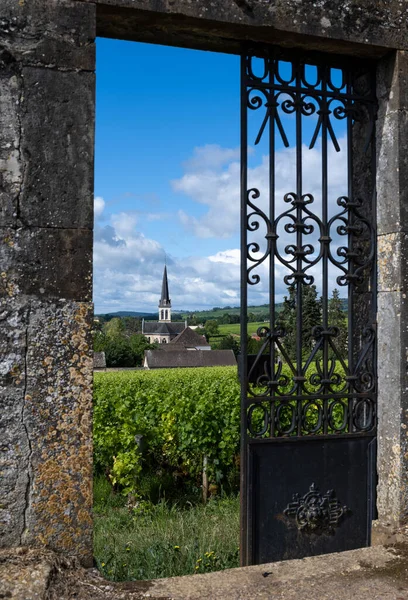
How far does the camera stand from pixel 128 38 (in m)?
3.24

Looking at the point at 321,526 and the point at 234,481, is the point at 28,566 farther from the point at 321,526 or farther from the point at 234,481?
the point at 234,481

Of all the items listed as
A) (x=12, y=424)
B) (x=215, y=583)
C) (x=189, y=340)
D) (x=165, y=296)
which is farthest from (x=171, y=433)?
(x=165, y=296)

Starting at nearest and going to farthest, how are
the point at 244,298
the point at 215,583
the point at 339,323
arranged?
the point at 215,583
the point at 244,298
the point at 339,323

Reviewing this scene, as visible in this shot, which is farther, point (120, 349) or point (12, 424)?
point (120, 349)

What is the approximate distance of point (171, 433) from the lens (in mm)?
8289

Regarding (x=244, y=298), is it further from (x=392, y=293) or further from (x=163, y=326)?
(x=163, y=326)

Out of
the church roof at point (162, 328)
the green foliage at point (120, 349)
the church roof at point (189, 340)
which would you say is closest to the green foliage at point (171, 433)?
the green foliage at point (120, 349)

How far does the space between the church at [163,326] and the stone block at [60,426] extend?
8105 cm

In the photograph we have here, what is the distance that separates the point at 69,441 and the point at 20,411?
0.89ft

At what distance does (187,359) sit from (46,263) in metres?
50.1

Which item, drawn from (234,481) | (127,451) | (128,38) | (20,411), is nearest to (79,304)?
A: (20,411)

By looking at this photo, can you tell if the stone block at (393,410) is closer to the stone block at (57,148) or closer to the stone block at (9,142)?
the stone block at (57,148)

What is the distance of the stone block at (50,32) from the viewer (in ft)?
8.96

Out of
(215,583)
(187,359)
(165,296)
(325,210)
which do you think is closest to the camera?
(215,583)
